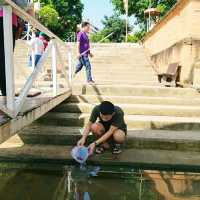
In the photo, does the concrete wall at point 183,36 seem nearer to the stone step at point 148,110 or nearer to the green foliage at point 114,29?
the stone step at point 148,110

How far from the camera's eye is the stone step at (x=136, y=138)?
5.75 meters

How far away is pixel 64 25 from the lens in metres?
41.9

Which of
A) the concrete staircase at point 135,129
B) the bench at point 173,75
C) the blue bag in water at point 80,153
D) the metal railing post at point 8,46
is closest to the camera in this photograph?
the metal railing post at point 8,46

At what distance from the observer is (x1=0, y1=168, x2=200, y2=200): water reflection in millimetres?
4101

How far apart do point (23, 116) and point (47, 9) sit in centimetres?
3053

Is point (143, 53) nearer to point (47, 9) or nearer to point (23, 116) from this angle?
point (23, 116)

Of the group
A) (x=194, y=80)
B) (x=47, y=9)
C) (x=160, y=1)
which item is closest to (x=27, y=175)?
(x=194, y=80)

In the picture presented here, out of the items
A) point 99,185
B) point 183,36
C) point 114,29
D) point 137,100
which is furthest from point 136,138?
point 114,29

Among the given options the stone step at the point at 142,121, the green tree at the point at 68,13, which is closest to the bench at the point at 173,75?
the stone step at the point at 142,121

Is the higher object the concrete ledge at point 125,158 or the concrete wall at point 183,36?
the concrete wall at point 183,36

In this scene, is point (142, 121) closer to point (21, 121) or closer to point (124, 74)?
point (21, 121)

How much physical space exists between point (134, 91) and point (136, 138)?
2.27m

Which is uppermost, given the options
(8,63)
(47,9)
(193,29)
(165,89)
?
(47,9)

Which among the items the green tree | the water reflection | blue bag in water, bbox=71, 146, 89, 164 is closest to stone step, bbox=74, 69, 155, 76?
blue bag in water, bbox=71, 146, 89, 164
